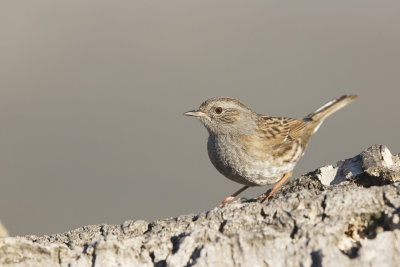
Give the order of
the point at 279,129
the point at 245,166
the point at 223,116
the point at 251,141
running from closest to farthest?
the point at 245,166
the point at 251,141
the point at 223,116
the point at 279,129

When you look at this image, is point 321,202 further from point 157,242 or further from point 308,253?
point 157,242

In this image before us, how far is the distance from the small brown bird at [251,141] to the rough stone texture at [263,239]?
2673 millimetres

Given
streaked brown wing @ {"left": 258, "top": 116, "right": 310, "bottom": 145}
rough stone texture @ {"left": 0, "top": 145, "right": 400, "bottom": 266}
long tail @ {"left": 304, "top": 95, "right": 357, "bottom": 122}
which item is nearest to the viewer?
rough stone texture @ {"left": 0, "top": 145, "right": 400, "bottom": 266}

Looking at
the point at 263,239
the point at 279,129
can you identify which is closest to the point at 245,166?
the point at 279,129

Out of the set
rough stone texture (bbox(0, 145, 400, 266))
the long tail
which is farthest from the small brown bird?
rough stone texture (bbox(0, 145, 400, 266))

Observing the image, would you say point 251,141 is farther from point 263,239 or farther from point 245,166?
point 263,239

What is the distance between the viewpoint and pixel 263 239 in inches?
132

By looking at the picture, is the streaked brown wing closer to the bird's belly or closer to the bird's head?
the bird's head

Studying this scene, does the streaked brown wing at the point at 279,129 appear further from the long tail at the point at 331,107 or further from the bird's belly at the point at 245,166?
the bird's belly at the point at 245,166

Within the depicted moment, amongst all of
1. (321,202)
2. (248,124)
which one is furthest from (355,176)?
(248,124)

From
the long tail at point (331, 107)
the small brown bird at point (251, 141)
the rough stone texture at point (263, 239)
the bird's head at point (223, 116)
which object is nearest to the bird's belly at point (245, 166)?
the small brown bird at point (251, 141)

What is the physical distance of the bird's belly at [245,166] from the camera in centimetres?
661

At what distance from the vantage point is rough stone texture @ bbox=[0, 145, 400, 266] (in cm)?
322

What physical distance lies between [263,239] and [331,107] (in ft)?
15.9
